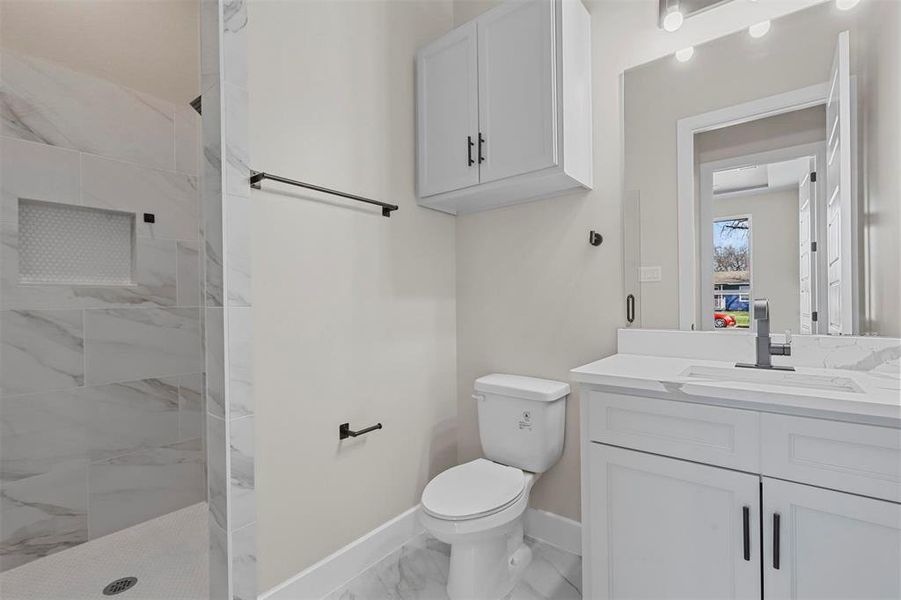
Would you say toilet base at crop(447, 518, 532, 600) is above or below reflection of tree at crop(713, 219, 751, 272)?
below

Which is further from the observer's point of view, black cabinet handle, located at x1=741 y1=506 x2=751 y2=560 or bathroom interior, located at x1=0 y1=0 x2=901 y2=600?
bathroom interior, located at x1=0 y1=0 x2=901 y2=600

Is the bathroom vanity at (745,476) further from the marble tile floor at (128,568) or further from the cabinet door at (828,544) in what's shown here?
the marble tile floor at (128,568)

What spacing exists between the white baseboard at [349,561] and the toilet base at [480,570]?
0.34m

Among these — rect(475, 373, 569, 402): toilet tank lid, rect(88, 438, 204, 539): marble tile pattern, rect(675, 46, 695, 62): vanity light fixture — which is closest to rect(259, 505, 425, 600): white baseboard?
rect(475, 373, 569, 402): toilet tank lid

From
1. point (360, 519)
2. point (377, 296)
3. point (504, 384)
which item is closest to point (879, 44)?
point (504, 384)

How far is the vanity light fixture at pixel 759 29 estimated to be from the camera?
1.49 m

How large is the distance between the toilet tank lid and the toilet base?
484 mm

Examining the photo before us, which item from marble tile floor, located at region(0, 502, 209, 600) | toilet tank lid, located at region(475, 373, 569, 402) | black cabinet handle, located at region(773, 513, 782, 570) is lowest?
marble tile floor, located at region(0, 502, 209, 600)

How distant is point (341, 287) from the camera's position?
5.80 ft

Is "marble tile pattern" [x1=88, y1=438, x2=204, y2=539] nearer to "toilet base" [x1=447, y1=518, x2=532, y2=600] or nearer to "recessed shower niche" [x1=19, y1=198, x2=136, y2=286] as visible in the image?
Answer: "recessed shower niche" [x1=19, y1=198, x2=136, y2=286]

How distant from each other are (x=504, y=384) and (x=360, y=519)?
32.2 inches

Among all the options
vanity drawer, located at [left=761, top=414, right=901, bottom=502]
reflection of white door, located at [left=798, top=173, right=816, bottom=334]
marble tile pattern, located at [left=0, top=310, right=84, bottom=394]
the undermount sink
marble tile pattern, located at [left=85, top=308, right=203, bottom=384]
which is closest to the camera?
vanity drawer, located at [left=761, top=414, right=901, bottom=502]

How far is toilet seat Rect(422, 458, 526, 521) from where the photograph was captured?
1.51 meters

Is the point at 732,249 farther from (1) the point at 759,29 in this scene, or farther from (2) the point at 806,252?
(1) the point at 759,29
